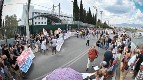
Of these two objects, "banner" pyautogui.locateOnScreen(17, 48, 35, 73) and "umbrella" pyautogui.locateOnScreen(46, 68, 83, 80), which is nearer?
"umbrella" pyautogui.locateOnScreen(46, 68, 83, 80)

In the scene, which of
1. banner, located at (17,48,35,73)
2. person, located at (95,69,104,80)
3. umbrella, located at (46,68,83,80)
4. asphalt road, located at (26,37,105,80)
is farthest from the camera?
asphalt road, located at (26,37,105,80)

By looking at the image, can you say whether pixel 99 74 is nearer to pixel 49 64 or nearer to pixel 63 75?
pixel 63 75

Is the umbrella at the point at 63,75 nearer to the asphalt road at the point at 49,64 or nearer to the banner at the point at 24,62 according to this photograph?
the asphalt road at the point at 49,64

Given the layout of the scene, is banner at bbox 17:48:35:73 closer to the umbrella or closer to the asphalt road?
the asphalt road

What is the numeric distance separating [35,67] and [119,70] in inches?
228

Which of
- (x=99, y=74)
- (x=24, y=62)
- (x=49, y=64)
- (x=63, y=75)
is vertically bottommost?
(x=49, y=64)

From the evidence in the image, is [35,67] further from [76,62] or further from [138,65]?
[138,65]

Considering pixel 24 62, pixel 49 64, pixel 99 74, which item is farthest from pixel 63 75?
Answer: pixel 49 64

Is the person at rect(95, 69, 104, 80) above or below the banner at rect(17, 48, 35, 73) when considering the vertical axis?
above

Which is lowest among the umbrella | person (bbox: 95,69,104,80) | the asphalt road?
the asphalt road

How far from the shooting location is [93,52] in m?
19.6

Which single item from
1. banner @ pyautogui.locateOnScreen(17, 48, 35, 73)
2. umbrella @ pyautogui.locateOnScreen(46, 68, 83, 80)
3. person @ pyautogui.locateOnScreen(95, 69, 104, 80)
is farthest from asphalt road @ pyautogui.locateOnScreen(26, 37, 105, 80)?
umbrella @ pyautogui.locateOnScreen(46, 68, 83, 80)

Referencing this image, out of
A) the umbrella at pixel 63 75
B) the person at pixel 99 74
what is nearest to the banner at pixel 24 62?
the person at pixel 99 74

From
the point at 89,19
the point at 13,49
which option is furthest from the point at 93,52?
the point at 89,19
